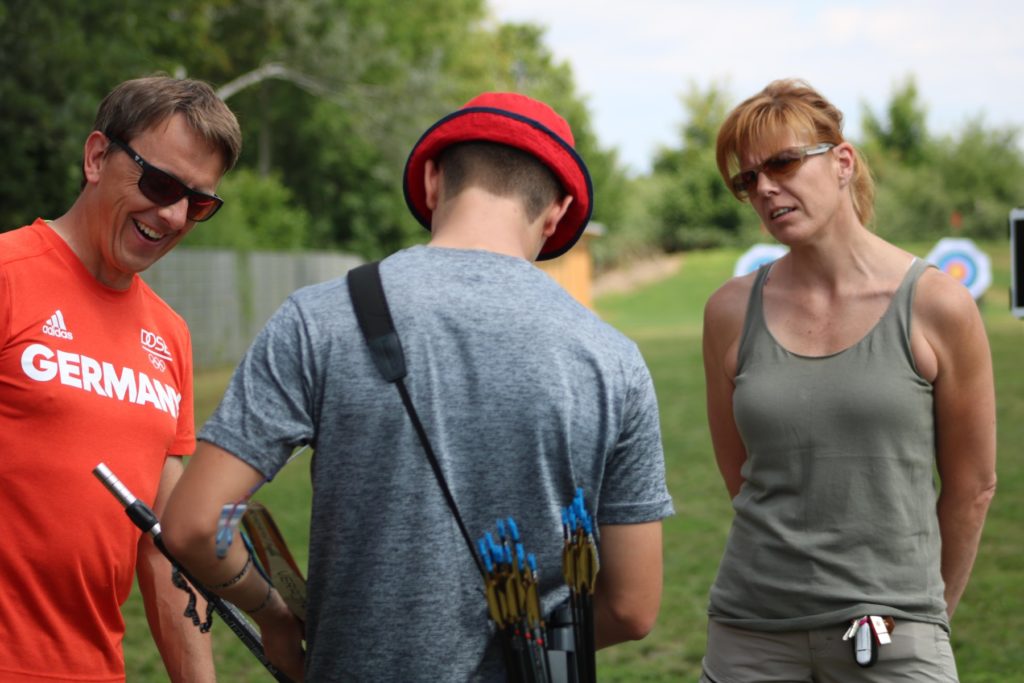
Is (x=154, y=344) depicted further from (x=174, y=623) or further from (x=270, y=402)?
(x=270, y=402)

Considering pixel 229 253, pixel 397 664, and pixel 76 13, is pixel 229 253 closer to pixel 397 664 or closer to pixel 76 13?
pixel 76 13

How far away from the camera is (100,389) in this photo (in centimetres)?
236

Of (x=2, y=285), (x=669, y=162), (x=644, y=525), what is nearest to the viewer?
(x=644, y=525)

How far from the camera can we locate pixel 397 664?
5.57ft

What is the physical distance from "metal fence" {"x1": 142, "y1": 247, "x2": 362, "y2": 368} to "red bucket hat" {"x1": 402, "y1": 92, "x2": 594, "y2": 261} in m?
18.9

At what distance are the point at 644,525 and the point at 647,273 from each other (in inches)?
2132

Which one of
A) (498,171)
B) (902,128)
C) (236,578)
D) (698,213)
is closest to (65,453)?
(236,578)

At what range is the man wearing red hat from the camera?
5.42ft

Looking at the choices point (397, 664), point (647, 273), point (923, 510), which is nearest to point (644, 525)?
point (397, 664)

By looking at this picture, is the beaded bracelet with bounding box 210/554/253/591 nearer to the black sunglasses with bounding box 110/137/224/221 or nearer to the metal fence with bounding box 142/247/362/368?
the black sunglasses with bounding box 110/137/224/221

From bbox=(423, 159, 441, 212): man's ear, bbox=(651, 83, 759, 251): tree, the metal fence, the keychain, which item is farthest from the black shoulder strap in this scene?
bbox=(651, 83, 759, 251): tree

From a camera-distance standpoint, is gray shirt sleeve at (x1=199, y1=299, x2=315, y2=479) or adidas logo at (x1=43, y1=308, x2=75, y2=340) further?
adidas logo at (x1=43, y1=308, x2=75, y2=340)

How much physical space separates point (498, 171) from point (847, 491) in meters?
1.14

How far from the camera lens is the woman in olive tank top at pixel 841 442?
2.47 metres
